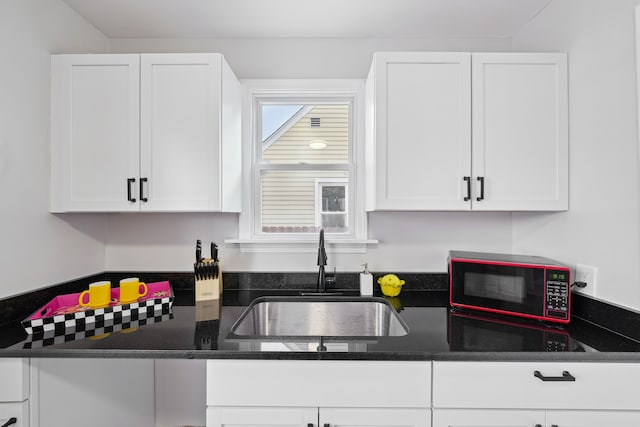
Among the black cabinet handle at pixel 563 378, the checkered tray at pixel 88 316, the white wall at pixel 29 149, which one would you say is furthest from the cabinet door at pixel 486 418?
the white wall at pixel 29 149

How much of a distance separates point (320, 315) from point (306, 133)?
1.09 meters

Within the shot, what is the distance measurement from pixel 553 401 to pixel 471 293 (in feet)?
1.73

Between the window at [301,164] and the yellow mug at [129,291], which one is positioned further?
the window at [301,164]

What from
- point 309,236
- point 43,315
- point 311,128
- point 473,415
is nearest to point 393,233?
point 309,236

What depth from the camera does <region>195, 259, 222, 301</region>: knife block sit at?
5.50ft

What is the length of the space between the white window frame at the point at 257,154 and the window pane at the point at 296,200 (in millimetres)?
51

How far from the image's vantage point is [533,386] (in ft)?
3.61

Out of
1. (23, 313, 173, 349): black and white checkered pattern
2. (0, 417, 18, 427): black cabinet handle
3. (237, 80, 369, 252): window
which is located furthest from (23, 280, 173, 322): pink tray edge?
(237, 80, 369, 252): window

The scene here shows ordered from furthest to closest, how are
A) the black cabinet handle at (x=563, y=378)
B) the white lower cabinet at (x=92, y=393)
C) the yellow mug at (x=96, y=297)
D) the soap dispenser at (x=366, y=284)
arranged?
1. the soap dispenser at (x=366, y=284)
2. the yellow mug at (x=96, y=297)
3. the white lower cabinet at (x=92, y=393)
4. the black cabinet handle at (x=563, y=378)

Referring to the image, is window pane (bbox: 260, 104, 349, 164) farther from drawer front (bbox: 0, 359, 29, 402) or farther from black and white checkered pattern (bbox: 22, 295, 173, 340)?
drawer front (bbox: 0, 359, 29, 402)

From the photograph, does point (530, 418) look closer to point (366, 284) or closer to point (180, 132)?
point (366, 284)

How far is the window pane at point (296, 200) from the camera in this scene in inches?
78.4

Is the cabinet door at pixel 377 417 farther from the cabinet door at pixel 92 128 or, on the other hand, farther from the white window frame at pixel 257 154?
the cabinet door at pixel 92 128

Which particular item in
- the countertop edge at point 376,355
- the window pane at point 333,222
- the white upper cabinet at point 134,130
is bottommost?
the countertop edge at point 376,355
